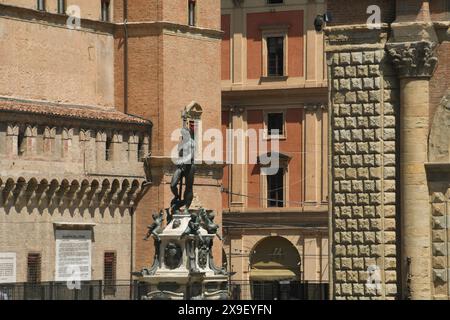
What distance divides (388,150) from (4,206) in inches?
1044

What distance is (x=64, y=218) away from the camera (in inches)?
2761

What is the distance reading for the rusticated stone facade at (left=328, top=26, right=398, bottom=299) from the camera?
42375 millimetres

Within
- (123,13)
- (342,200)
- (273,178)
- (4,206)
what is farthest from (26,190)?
(342,200)

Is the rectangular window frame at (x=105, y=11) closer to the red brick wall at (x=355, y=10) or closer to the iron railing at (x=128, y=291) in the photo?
the iron railing at (x=128, y=291)

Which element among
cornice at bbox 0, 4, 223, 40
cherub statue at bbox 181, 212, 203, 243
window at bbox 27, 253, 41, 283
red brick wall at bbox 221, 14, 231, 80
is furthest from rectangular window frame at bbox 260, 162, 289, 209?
cherub statue at bbox 181, 212, 203, 243

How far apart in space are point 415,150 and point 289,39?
43072 millimetres

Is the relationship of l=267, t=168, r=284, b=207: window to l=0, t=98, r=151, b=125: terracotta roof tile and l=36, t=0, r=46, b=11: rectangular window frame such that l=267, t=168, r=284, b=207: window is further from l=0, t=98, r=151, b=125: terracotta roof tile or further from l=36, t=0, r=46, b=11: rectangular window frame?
l=36, t=0, r=46, b=11: rectangular window frame

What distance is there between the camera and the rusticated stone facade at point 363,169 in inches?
1668

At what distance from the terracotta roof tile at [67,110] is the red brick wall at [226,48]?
13563 mm

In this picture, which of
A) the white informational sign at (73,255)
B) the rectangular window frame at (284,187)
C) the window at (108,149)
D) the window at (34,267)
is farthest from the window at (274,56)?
the window at (34,267)

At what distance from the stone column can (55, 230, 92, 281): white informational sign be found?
1113 inches

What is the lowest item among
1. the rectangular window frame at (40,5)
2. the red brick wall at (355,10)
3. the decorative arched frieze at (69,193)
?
the decorative arched frieze at (69,193)
